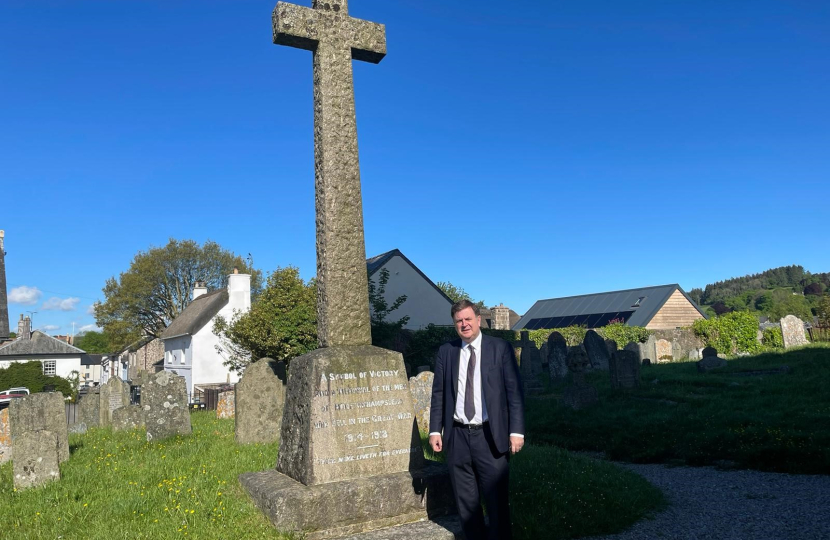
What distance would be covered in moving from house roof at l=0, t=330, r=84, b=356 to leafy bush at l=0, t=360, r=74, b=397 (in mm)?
11464

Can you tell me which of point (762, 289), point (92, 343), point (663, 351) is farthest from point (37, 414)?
point (762, 289)

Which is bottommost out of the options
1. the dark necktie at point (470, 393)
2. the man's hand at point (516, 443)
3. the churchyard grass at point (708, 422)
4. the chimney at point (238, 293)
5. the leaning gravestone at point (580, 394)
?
the churchyard grass at point (708, 422)

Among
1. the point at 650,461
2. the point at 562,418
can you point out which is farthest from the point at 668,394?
the point at 650,461

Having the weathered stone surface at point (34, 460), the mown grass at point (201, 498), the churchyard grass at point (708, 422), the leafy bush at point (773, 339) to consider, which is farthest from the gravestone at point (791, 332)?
the weathered stone surface at point (34, 460)

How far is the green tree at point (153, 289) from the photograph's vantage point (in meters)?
46.0

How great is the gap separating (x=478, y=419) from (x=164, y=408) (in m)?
8.62

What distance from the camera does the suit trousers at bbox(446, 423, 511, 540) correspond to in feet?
13.7

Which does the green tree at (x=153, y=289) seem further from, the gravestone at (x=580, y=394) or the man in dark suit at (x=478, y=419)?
the man in dark suit at (x=478, y=419)

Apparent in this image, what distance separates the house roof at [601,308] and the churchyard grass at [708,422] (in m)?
24.2

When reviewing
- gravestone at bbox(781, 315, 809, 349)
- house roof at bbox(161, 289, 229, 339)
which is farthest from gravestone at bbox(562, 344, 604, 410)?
house roof at bbox(161, 289, 229, 339)

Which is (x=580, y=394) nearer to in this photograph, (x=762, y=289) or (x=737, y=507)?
(x=737, y=507)

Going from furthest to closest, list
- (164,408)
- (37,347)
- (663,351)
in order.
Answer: (37,347) → (663,351) → (164,408)

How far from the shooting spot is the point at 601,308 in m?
45.3

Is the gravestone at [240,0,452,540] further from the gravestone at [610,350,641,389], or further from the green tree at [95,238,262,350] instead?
the green tree at [95,238,262,350]
